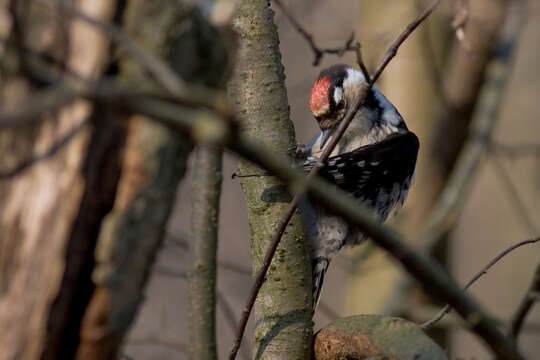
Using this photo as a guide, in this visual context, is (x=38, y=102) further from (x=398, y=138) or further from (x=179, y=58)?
(x=398, y=138)

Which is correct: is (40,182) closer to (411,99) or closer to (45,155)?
(45,155)

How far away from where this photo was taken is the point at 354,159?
3723 mm

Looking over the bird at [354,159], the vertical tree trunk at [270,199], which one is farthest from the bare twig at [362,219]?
the bird at [354,159]

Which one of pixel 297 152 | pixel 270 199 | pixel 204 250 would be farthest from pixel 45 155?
pixel 204 250

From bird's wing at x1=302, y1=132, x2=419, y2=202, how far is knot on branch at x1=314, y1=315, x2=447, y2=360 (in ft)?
3.86

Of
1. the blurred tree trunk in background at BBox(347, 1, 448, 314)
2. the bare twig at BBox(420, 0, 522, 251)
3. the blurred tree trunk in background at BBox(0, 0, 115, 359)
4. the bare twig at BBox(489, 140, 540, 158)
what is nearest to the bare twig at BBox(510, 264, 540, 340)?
the blurred tree trunk in background at BBox(0, 0, 115, 359)

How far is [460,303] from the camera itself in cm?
148

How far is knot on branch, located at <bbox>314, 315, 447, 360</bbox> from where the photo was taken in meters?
2.18

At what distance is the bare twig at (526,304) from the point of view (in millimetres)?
3062

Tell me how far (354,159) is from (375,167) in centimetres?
16

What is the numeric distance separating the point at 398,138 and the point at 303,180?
9.45 ft

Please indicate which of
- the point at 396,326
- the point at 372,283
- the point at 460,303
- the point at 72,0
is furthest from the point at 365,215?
the point at 372,283

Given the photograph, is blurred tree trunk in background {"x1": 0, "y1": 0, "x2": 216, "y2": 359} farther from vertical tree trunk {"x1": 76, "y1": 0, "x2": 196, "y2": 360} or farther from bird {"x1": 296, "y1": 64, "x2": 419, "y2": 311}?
bird {"x1": 296, "y1": 64, "x2": 419, "y2": 311}

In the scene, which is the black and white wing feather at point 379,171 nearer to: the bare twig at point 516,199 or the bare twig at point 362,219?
the bare twig at point 516,199
